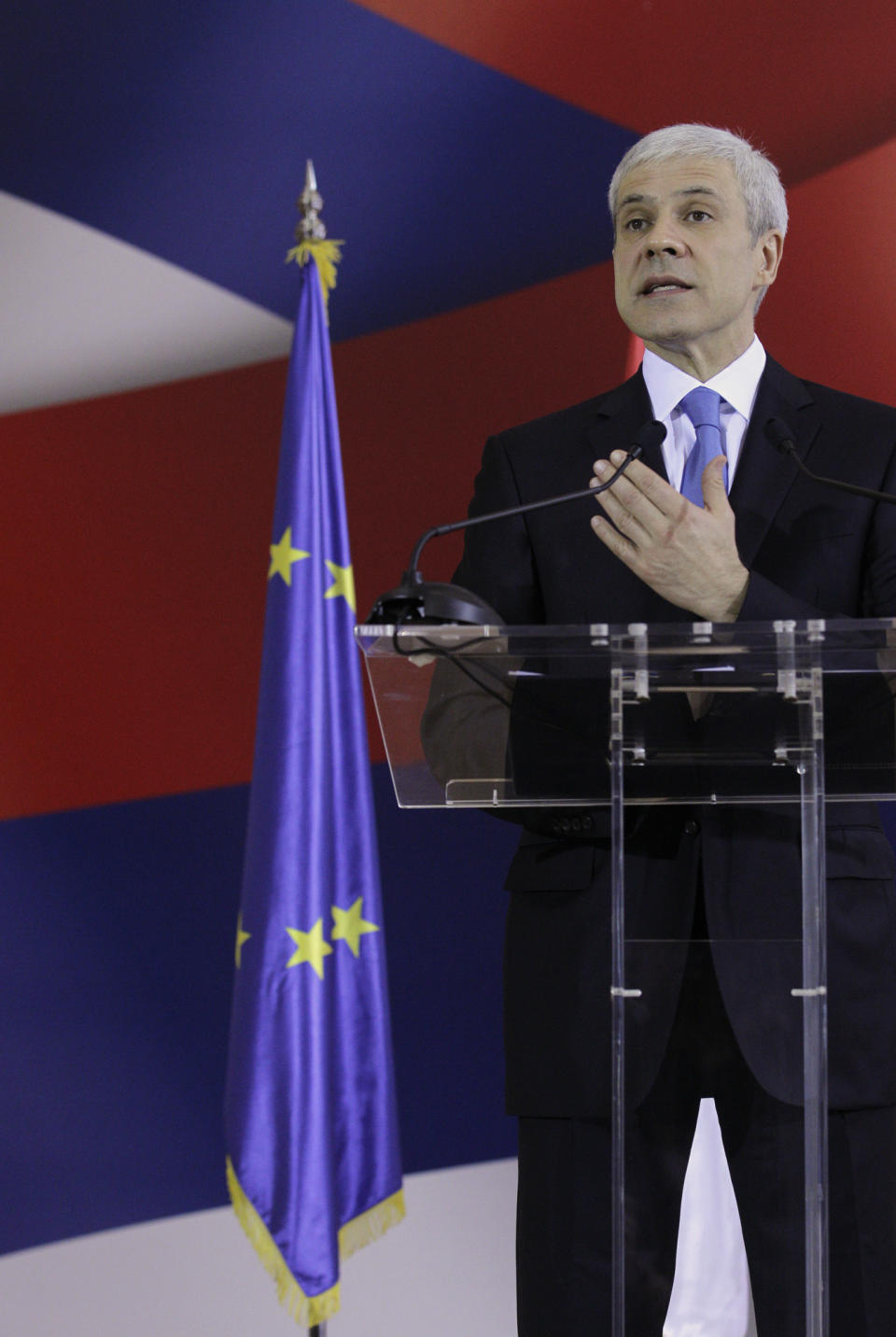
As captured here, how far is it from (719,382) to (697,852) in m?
0.69

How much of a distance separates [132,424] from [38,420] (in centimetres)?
19

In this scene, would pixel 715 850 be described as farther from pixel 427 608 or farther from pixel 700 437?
pixel 700 437

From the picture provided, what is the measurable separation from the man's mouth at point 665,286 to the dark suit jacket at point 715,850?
12cm

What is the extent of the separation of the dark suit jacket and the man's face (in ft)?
0.27

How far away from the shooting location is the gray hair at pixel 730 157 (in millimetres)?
1877

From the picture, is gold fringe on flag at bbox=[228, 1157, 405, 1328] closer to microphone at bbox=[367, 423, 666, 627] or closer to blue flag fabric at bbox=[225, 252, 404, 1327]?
blue flag fabric at bbox=[225, 252, 404, 1327]

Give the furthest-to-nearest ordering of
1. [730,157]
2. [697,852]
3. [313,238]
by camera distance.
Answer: [313,238], [730,157], [697,852]

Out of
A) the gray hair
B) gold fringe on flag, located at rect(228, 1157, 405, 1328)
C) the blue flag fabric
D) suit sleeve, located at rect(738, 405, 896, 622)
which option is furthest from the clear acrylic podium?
gold fringe on flag, located at rect(228, 1157, 405, 1328)

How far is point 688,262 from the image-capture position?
1.82 meters

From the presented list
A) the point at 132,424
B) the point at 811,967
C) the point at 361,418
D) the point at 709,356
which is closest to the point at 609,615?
the point at 709,356

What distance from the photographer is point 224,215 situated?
288cm

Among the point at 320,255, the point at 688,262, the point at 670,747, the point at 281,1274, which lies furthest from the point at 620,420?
the point at 281,1274

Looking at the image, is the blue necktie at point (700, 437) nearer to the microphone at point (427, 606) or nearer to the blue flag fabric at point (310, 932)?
the microphone at point (427, 606)

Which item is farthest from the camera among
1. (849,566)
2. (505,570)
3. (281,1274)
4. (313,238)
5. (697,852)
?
(313,238)
